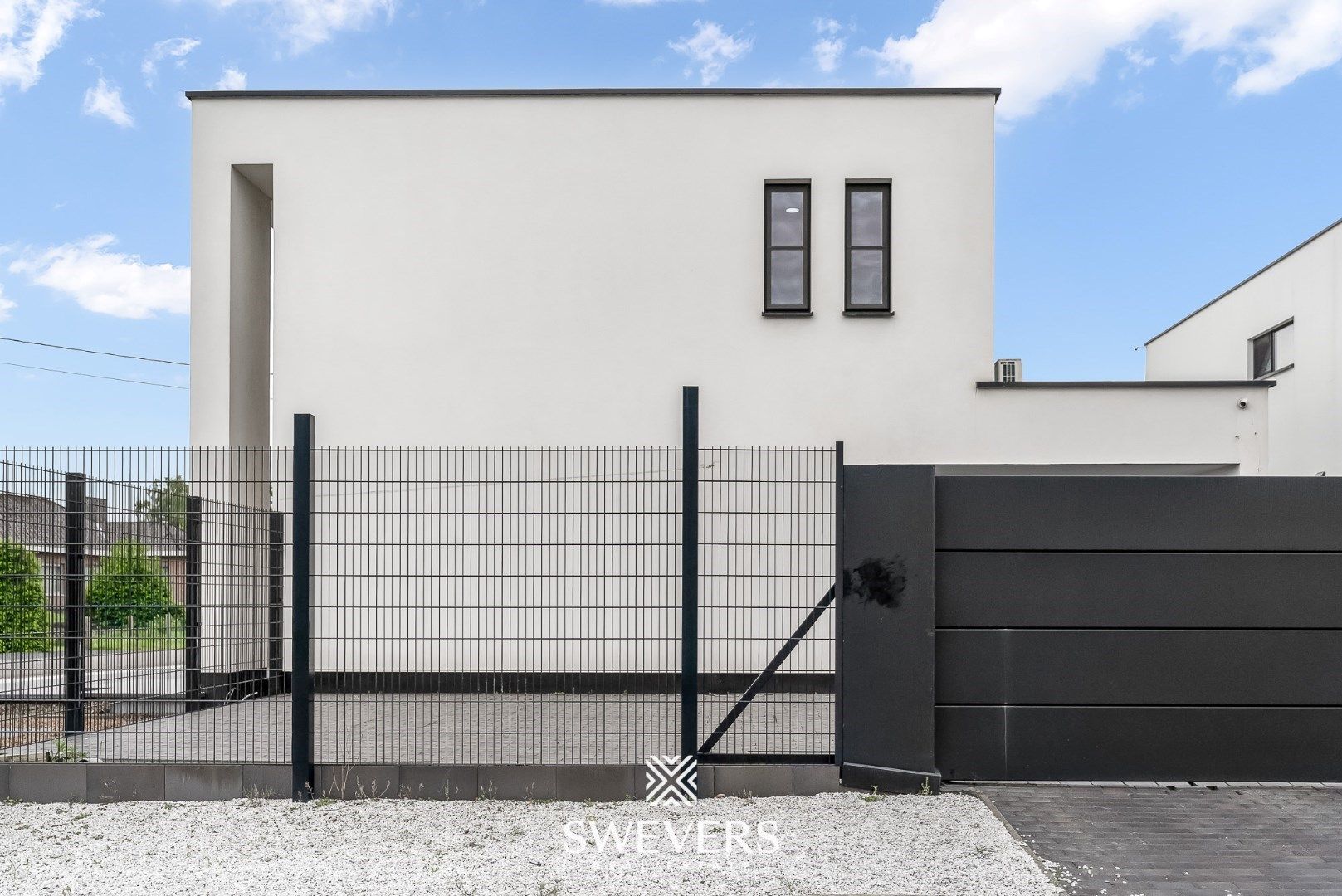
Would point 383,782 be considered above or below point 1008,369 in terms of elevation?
below

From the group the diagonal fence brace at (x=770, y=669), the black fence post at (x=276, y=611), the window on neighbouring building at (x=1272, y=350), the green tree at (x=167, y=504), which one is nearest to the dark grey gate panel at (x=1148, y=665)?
the diagonal fence brace at (x=770, y=669)

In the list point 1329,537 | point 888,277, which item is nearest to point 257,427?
point 888,277

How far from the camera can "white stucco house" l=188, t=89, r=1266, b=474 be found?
9117 millimetres

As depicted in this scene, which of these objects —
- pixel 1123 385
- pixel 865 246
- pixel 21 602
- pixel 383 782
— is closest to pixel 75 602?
pixel 21 602

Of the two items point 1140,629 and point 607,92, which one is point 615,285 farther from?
point 1140,629

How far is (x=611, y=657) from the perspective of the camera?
245 inches

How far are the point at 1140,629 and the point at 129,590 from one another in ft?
21.9

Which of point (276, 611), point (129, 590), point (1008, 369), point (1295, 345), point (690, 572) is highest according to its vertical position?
point (1295, 345)

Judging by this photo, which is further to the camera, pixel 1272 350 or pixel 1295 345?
pixel 1272 350

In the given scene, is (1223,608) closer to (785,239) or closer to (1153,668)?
(1153,668)

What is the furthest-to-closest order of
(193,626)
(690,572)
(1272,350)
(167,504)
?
(1272,350) < (167,504) < (193,626) < (690,572)

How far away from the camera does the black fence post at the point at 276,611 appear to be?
591 centimetres

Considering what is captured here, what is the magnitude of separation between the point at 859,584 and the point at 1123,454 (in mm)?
4802

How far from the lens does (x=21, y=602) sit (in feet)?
19.9
